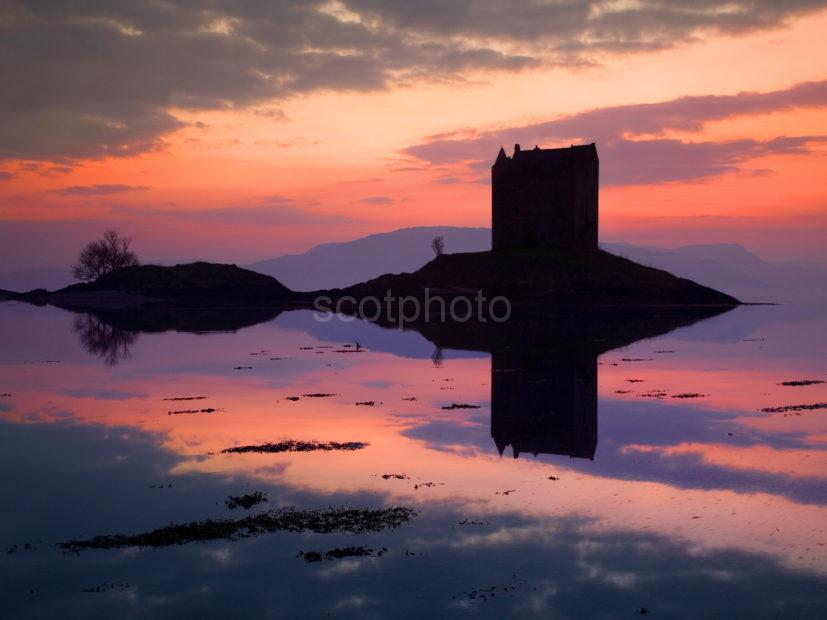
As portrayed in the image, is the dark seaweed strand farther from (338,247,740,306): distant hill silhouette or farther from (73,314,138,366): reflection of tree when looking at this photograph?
(338,247,740,306): distant hill silhouette

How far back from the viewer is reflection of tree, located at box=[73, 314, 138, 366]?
198ft

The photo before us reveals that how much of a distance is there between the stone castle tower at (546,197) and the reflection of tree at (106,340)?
71271 millimetres

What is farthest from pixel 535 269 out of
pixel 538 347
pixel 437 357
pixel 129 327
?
pixel 437 357

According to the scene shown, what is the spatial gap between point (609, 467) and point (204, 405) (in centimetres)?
1991

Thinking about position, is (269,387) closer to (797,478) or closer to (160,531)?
(160,531)

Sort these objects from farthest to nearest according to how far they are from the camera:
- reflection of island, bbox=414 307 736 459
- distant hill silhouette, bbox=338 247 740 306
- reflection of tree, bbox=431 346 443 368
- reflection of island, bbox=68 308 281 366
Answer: distant hill silhouette, bbox=338 247 740 306, reflection of island, bbox=68 308 281 366, reflection of tree, bbox=431 346 443 368, reflection of island, bbox=414 307 736 459

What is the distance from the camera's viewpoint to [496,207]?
144250mm

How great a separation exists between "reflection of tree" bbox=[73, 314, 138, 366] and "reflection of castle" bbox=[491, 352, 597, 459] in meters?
28.5

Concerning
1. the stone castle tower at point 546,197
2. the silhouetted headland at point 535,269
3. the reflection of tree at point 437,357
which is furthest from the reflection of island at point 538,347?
the stone castle tower at point 546,197

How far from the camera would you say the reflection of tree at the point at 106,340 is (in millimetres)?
60234

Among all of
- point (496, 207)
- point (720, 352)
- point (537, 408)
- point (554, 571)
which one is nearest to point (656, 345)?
point (720, 352)

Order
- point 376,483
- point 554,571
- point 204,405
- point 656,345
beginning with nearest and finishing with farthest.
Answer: point 554,571 → point 376,483 → point 204,405 → point 656,345

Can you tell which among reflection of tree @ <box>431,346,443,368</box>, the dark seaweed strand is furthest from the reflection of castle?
the dark seaweed strand

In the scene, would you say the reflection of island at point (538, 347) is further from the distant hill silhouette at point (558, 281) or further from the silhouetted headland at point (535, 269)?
the silhouetted headland at point (535, 269)
